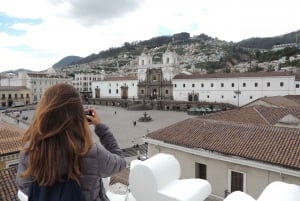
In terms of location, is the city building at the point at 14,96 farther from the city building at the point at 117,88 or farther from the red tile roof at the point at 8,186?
the red tile roof at the point at 8,186

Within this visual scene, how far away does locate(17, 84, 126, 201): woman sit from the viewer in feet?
4.90

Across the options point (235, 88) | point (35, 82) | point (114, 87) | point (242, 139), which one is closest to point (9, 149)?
point (242, 139)

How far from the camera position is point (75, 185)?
1472mm

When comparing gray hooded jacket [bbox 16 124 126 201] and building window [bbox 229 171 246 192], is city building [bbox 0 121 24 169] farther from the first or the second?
gray hooded jacket [bbox 16 124 126 201]

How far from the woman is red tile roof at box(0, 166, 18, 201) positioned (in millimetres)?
5679

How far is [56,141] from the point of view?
1.52m

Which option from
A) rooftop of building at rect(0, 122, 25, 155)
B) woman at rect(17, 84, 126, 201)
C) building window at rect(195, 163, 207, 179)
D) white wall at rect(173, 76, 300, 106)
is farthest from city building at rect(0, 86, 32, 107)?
woman at rect(17, 84, 126, 201)

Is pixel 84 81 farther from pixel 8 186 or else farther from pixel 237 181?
pixel 8 186

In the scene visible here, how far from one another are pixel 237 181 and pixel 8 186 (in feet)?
21.5

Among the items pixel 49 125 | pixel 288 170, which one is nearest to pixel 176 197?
pixel 49 125

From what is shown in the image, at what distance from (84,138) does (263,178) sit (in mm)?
7793

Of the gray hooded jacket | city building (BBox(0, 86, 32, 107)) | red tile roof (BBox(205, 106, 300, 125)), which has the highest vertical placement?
the gray hooded jacket

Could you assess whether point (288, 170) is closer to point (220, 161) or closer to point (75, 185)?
point (220, 161)

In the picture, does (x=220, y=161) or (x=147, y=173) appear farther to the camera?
(x=220, y=161)
